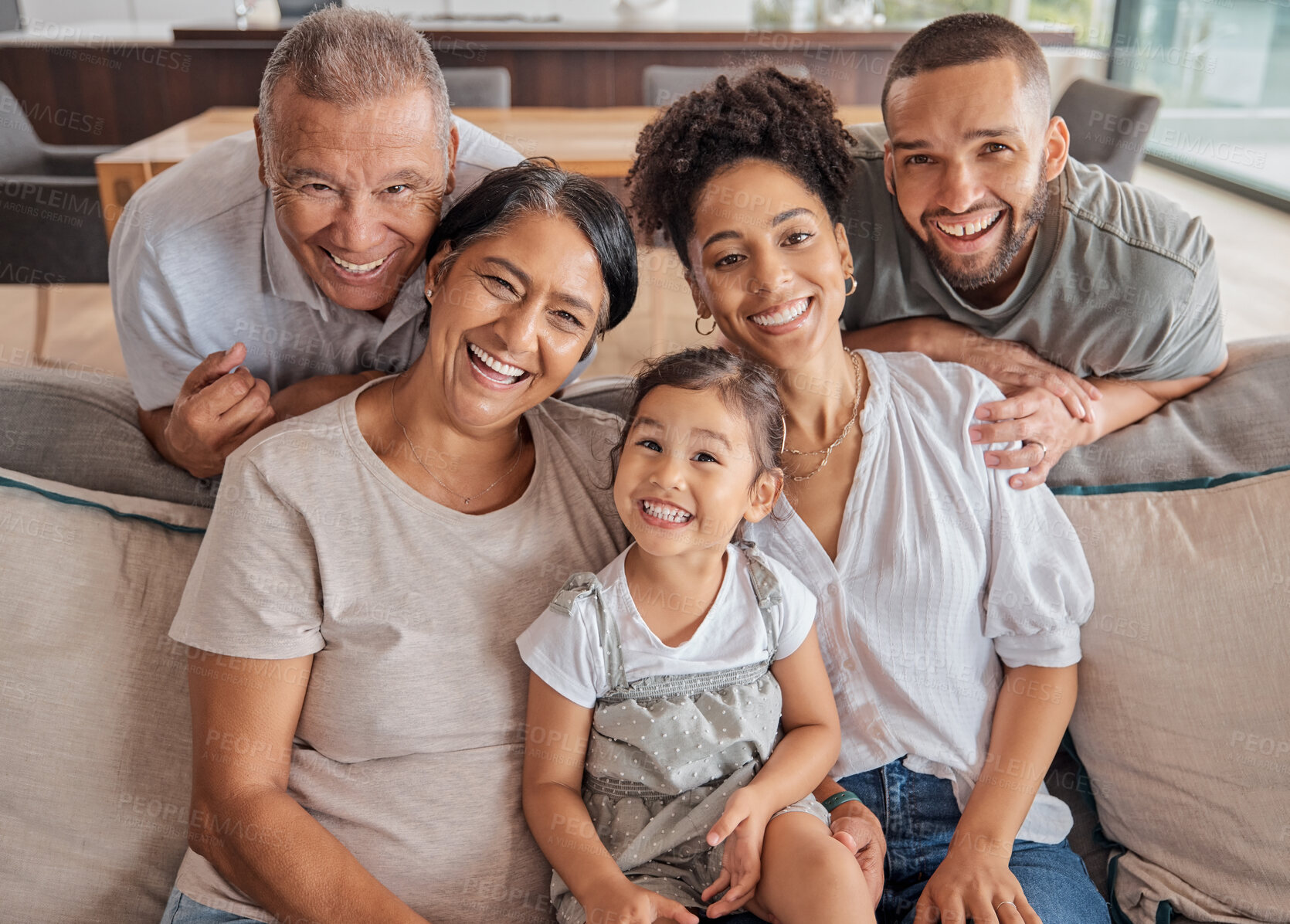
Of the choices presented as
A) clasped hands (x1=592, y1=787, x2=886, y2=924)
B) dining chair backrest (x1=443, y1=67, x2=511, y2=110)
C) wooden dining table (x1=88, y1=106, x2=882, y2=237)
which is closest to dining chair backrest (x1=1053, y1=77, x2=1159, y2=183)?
wooden dining table (x1=88, y1=106, x2=882, y2=237)

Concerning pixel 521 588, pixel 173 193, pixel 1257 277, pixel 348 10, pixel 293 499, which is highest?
pixel 348 10

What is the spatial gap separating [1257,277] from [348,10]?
491 centimetres

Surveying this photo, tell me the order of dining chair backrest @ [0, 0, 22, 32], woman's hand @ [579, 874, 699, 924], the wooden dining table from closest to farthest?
1. woman's hand @ [579, 874, 699, 924]
2. the wooden dining table
3. dining chair backrest @ [0, 0, 22, 32]

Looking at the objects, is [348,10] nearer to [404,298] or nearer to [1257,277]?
[404,298]

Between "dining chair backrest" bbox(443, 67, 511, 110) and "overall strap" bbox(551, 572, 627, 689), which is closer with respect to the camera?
"overall strap" bbox(551, 572, 627, 689)

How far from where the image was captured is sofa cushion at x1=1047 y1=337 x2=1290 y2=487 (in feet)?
5.70

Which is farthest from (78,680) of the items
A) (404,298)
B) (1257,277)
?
(1257,277)

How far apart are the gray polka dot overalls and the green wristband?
2.9 inches

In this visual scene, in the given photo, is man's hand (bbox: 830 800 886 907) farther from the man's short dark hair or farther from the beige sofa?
the man's short dark hair

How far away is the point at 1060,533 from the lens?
154cm

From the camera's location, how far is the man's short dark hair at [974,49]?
169cm

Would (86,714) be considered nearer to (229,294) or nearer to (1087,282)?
(229,294)

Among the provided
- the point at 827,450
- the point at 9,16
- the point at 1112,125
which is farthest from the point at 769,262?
the point at 9,16

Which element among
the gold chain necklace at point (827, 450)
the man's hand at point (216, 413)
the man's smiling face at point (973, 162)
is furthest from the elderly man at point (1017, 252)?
the man's hand at point (216, 413)
